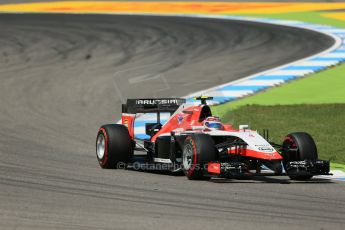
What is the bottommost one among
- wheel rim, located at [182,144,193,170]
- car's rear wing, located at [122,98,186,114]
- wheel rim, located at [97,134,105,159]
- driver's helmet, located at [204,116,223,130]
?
wheel rim, located at [182,144,193,170]

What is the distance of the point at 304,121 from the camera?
16.4 meters

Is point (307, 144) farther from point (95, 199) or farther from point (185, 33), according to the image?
point (185, 33)

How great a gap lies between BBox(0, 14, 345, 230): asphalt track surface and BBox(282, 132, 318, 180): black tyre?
0.94ft

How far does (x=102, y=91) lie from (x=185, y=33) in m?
10.00

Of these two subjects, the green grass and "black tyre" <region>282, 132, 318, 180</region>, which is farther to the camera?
the green grass

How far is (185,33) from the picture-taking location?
30.3m

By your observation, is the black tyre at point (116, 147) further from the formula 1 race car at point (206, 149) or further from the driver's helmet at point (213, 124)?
the driver's helmet at point (213, 124)

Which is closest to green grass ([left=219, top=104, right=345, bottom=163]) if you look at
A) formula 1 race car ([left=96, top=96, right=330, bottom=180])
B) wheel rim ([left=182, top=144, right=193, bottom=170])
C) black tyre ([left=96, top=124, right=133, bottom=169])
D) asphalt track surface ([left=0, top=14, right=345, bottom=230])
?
formula 1 race car ([left=96, top=96, right=330, bottom=180])

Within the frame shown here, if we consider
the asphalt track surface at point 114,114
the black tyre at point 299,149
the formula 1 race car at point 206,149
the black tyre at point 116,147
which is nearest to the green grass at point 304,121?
the black tyre at point 299,149

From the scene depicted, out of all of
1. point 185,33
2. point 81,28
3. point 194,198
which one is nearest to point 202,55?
point 185,33

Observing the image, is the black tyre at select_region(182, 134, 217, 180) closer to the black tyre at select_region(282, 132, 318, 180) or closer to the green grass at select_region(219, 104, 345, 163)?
the black tyre at select_region(282, 132, 318, 180)

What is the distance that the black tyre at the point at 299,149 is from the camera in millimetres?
11836

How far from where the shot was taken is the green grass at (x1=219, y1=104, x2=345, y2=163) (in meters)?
14.6

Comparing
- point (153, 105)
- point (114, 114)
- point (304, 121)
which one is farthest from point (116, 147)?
point (114, 114)
